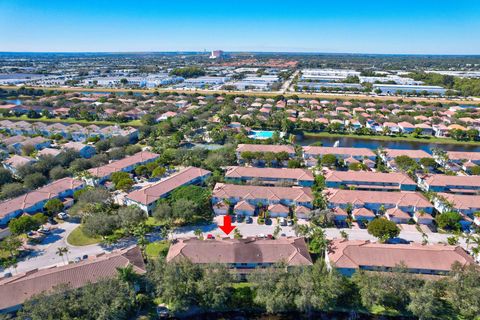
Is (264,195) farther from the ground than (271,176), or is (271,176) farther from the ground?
(271,176)

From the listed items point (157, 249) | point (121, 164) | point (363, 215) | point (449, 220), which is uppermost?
point (121, 164)

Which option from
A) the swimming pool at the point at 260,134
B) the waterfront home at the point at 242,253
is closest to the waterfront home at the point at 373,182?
the waterfront home at the point at 242,253

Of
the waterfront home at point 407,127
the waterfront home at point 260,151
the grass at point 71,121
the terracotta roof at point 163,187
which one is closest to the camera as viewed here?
the terracotta roof at point 163,187

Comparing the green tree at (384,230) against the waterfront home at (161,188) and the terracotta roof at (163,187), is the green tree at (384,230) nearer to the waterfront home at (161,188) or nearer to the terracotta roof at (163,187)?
the waterfront home at (161,188)

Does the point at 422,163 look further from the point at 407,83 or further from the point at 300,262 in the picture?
the point at 407,83

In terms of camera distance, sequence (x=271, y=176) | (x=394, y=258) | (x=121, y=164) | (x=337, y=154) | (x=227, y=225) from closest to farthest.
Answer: (x=394, y=258), (x=227, y=225), (x=271, y=176), (x=121, y=164), (x=337, y=154)

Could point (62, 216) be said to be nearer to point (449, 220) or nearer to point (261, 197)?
point (261, 197)

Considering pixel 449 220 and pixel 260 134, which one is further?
pixel 260 134

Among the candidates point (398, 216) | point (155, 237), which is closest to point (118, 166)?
point (155, 237)
